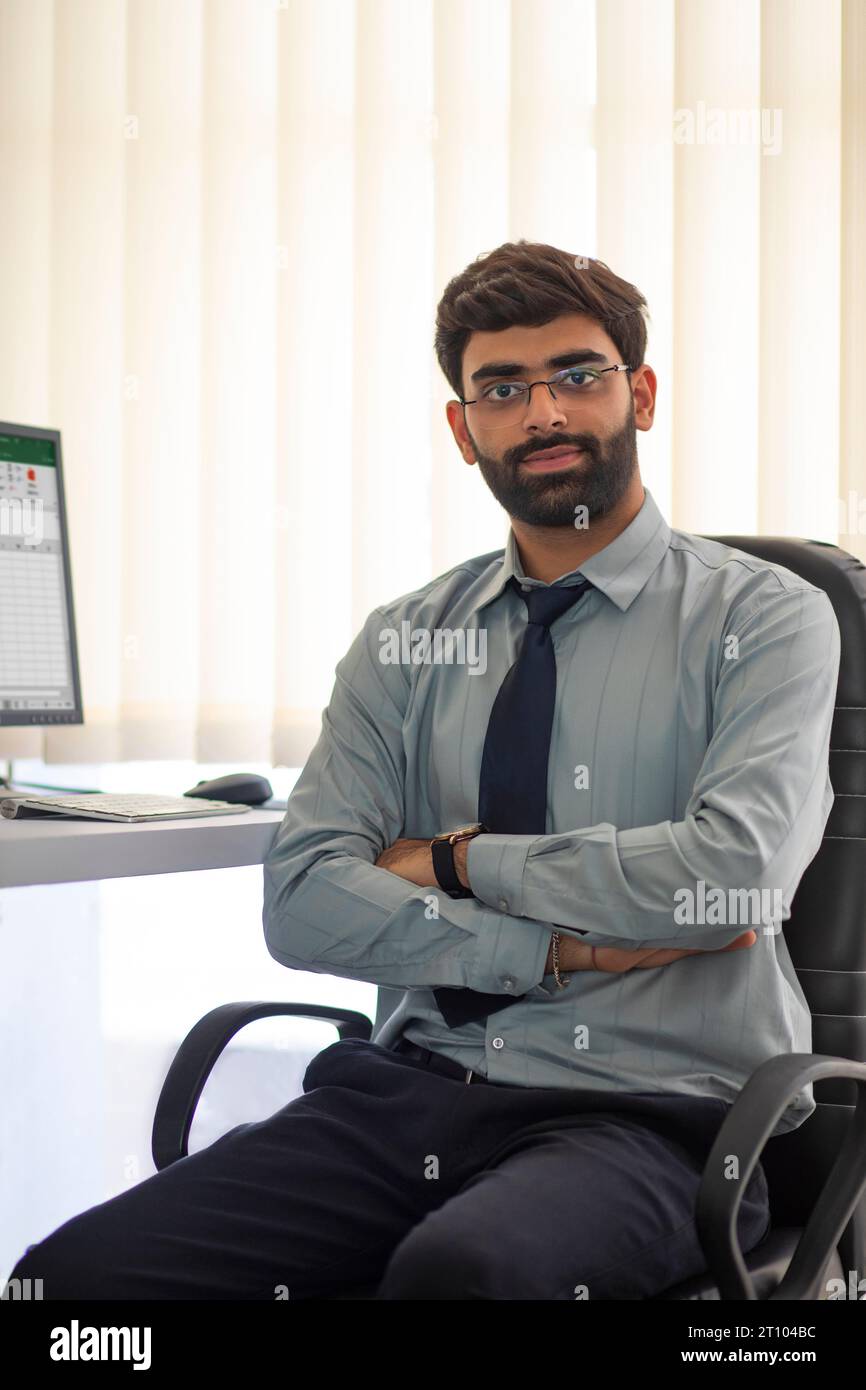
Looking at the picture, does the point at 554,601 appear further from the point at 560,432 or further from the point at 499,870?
the point at 499,870

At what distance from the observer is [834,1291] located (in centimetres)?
119

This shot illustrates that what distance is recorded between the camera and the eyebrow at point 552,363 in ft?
4.84

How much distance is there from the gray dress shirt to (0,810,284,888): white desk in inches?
2.4

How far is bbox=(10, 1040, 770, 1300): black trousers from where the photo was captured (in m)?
1.02

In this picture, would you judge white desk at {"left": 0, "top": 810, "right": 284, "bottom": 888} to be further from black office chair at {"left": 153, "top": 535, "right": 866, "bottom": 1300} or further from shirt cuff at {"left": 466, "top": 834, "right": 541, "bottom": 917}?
shirt cuff at {"left": 466, "top": 834, "right": 541, "bottom": 917}

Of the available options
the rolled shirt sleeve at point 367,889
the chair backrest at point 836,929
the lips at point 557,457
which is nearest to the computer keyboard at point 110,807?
the rolled shirt sleeve at point 367,889

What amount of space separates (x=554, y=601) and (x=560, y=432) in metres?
0.20

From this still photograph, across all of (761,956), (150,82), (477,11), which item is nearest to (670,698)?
(761,956)

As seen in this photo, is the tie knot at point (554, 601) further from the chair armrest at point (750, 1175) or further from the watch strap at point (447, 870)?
the chair armrest at point (750, 1175)

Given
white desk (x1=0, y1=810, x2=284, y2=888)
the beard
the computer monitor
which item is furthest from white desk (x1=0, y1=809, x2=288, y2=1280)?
the beard

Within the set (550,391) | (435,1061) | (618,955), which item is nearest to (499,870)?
(618,955)

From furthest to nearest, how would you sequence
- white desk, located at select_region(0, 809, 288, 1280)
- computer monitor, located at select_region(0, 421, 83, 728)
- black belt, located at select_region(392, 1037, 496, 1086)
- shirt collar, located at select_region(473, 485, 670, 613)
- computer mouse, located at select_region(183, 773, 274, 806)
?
white desk, located at select_region(0, 809, 288, 1280) < computer monitor, located at select_region(0, 421, 83, 728) < computer mouse, located at select_region(183, 773, 274, 806) < shirt collar, located at select_region(473, 485, 670, 613) < black belt, located at select_region(392, 1037, 496, 1086)
